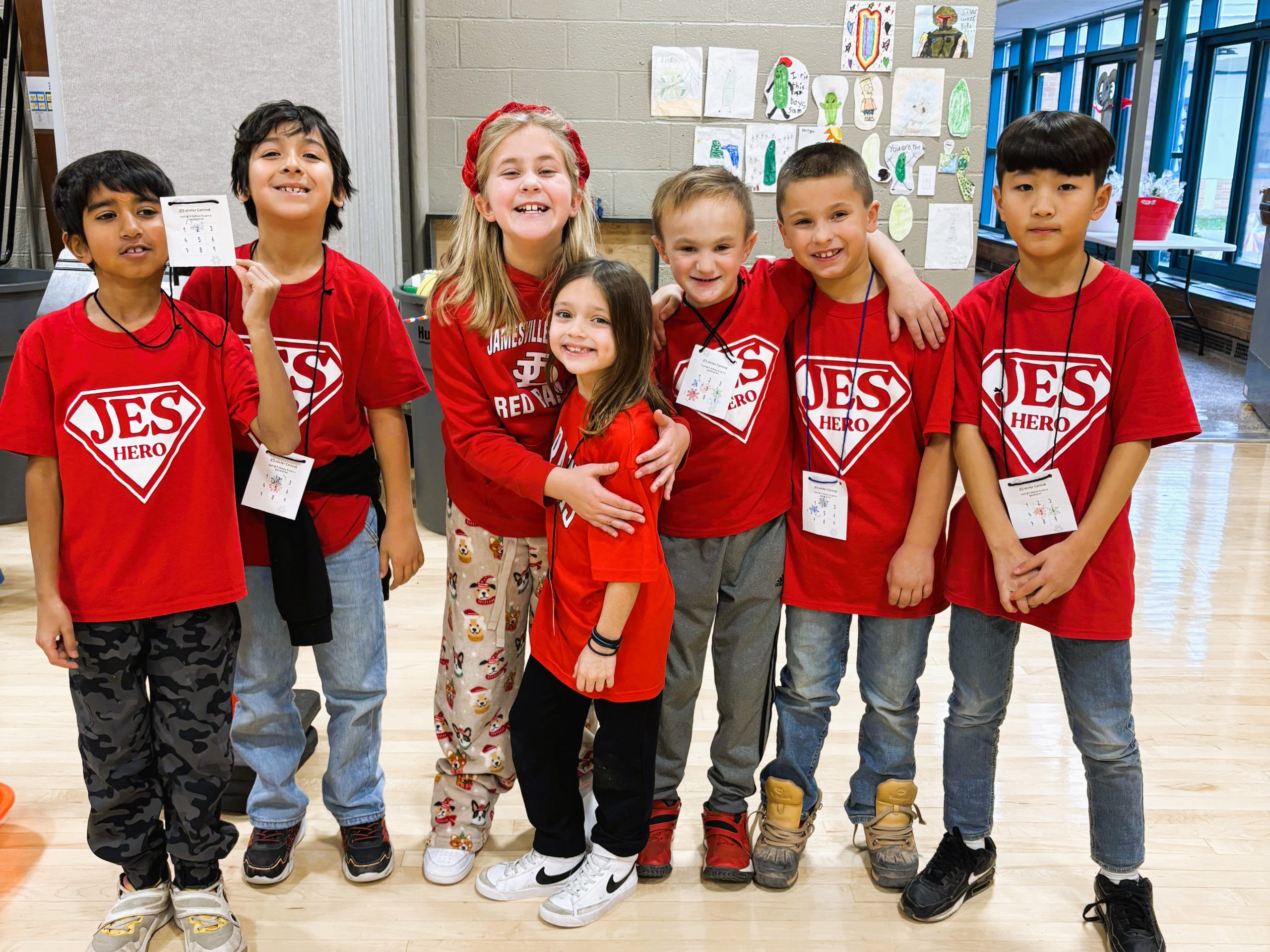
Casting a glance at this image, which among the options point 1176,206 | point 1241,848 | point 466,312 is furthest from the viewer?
point 1176,206

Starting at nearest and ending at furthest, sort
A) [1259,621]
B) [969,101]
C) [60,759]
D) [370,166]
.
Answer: [60,759], [1259,621], [370,166], [969,101]

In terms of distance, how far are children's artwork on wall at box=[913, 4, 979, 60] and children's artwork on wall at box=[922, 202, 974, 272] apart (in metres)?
0.68

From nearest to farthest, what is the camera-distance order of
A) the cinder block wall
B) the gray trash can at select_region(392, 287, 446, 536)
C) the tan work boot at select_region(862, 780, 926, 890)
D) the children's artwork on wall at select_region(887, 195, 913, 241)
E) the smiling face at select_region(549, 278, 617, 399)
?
the smiling face at select_region(549, 278, 617, 399) < the tan work boot at select_region(862, 780, 926, 890) < the gray trash can at select_region(392, 287, 446, 536) < the cinder block wall < the children's artwork on wall at select_region(887, 195, 913, 241)

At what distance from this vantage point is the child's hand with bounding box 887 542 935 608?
5.81 feet

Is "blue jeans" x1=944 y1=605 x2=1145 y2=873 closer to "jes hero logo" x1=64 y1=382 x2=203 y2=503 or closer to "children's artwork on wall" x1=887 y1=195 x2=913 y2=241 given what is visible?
"jes hero logo" x1=64 y1=382 x2=203 y2=503

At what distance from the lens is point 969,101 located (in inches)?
191

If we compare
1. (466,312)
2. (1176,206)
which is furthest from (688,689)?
(1176,206)

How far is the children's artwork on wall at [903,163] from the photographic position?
4.90 metres

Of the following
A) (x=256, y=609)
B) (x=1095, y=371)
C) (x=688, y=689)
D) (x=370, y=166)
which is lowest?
(x=688, y=689)

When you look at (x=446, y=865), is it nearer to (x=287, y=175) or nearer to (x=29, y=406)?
(x=29, y=406)

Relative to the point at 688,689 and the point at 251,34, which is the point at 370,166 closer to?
the point at 251,34

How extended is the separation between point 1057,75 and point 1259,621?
11.8m

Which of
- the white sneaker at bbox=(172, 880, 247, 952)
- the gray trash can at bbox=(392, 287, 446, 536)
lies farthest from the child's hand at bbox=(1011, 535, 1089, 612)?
the gray trash can at bbox=(392, 287, 446, 536)

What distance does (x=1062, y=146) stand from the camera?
1595 mm
